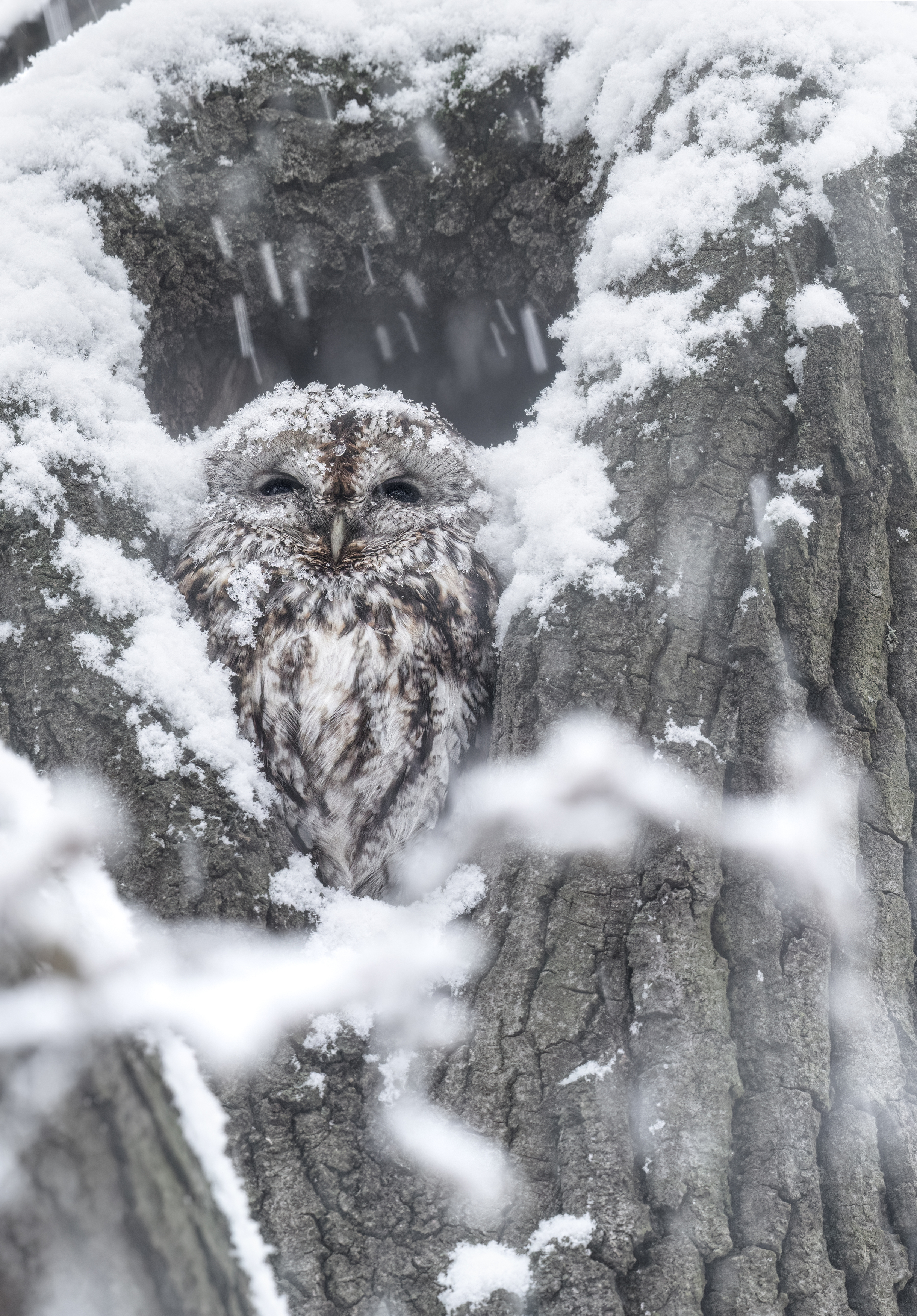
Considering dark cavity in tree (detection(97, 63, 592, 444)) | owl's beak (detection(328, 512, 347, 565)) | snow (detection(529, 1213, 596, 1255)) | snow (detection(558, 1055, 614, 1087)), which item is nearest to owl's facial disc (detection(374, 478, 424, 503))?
owl's beak (detection(328, 512, 347, 565))

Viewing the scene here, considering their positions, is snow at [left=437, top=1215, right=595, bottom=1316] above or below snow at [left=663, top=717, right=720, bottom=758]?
below

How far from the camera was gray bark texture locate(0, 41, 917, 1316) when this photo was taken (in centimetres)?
108

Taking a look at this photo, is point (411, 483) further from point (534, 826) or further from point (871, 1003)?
point (871, 1003)

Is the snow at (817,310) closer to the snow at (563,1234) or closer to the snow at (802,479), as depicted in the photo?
the snow at (802,479)

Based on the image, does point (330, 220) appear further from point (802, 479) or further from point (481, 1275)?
point (481, 1275)

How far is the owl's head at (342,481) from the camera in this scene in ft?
6.40

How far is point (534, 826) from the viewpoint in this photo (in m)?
1.36

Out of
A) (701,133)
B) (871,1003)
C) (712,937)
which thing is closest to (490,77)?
(701,133)

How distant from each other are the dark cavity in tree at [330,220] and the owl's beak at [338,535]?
1.89ft

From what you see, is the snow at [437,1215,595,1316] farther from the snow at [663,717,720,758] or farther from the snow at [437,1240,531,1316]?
the snow at [663,717,720,758]

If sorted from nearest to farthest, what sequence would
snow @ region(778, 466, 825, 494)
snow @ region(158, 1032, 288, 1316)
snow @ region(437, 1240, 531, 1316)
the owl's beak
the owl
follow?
snow @ region(158, 1032, 288, 1316) < snow @ region(437, 1240, 531, 1316) < snow @ region(778, 466, 825, 494) < the owl < the owl's beak

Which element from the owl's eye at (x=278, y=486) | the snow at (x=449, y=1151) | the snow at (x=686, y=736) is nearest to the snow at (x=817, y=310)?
the snow at (x=686, y=736)

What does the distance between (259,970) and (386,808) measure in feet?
1.98

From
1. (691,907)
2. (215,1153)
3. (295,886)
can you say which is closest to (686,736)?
(691,907)
